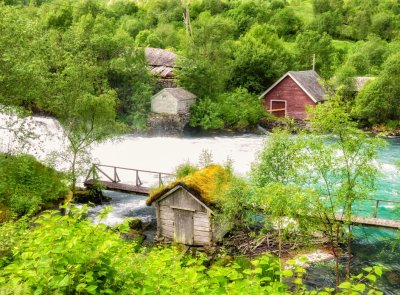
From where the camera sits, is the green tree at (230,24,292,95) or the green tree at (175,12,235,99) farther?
the green tree at (230,24,292,95)

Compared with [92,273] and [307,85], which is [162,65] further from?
[92,273]

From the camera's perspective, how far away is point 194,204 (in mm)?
20359

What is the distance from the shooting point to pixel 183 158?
3403 cm

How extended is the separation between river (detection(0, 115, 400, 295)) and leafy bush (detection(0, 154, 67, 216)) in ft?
3.95

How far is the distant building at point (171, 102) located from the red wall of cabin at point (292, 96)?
10.3 meters

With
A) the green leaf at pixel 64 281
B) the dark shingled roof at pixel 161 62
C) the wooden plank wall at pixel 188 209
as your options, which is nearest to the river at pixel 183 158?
the wooden plank wall at pixel 188 209

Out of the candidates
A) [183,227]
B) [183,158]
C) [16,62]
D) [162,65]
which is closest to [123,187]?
[183,227]

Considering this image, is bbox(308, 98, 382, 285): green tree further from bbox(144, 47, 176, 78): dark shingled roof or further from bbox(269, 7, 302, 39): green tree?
bbox(269, 7, 302, 39): green tree

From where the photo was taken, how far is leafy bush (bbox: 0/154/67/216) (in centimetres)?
1848

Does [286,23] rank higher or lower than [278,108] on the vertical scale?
higher

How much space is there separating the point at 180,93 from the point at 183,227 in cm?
2350

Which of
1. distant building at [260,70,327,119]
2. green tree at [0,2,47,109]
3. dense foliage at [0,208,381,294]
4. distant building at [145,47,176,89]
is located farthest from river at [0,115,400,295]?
dense foliage at [0,208,381,294]

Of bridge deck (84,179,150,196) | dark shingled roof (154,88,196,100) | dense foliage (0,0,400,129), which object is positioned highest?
dense foliage (0,0,400,129)

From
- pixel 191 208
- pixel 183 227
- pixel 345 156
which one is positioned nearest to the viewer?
pixel 345 156
